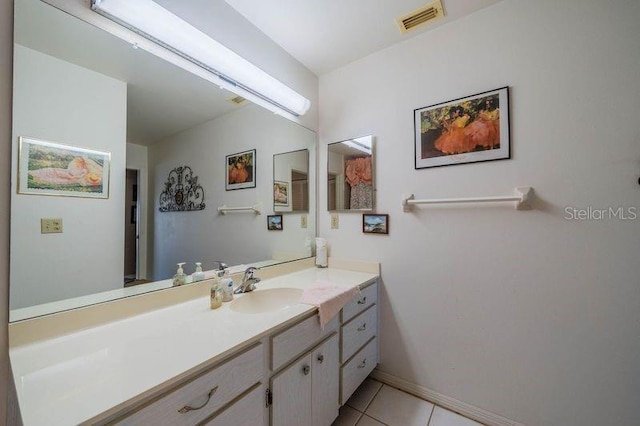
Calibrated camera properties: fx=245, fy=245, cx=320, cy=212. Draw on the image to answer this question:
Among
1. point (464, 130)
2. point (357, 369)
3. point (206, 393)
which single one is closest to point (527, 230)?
point (464, 130)

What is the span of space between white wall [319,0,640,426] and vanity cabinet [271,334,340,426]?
61cm

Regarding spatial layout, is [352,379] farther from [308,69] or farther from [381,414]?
[308,69]

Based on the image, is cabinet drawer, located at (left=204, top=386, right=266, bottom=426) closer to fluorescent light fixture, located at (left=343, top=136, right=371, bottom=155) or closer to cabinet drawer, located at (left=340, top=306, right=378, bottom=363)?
cabinet drawer, located at (left=340, top=306, right=378, bottom=363)

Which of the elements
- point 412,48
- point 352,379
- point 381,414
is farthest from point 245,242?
point 412,48

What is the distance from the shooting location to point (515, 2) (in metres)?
1.30

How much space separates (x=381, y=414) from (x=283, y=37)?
2415mm

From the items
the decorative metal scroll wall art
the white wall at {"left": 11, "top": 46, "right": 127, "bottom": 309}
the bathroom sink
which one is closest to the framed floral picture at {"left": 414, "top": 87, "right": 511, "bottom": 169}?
the bathroom sink

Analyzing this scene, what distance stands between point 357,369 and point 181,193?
55.9 inches

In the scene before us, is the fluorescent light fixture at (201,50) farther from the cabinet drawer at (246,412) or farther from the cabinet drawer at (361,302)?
the cabinet drawer at (246,412)

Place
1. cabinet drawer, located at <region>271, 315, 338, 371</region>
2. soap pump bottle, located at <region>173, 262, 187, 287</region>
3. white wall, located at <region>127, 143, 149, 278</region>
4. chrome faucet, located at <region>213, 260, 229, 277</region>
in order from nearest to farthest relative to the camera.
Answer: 1. cabinet drawer, located at <region>271, 315, 338, 371</region>
2. white wall, located at <region>127, 143, 149, 278</region>
3. soap pump bottle, located at <region>173, 262, 187, 287</region>
4. chrome faucet, located at <region>213, 260, 229, 277</region>

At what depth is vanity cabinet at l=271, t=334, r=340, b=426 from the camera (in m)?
0.95

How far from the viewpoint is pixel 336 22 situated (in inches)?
58.3

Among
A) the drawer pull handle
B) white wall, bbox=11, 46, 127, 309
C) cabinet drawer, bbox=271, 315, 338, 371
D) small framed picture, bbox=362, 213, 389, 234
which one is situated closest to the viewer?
the drawer pull handle

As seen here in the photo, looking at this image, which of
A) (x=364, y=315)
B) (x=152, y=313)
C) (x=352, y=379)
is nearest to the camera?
(x=152, y=313)
